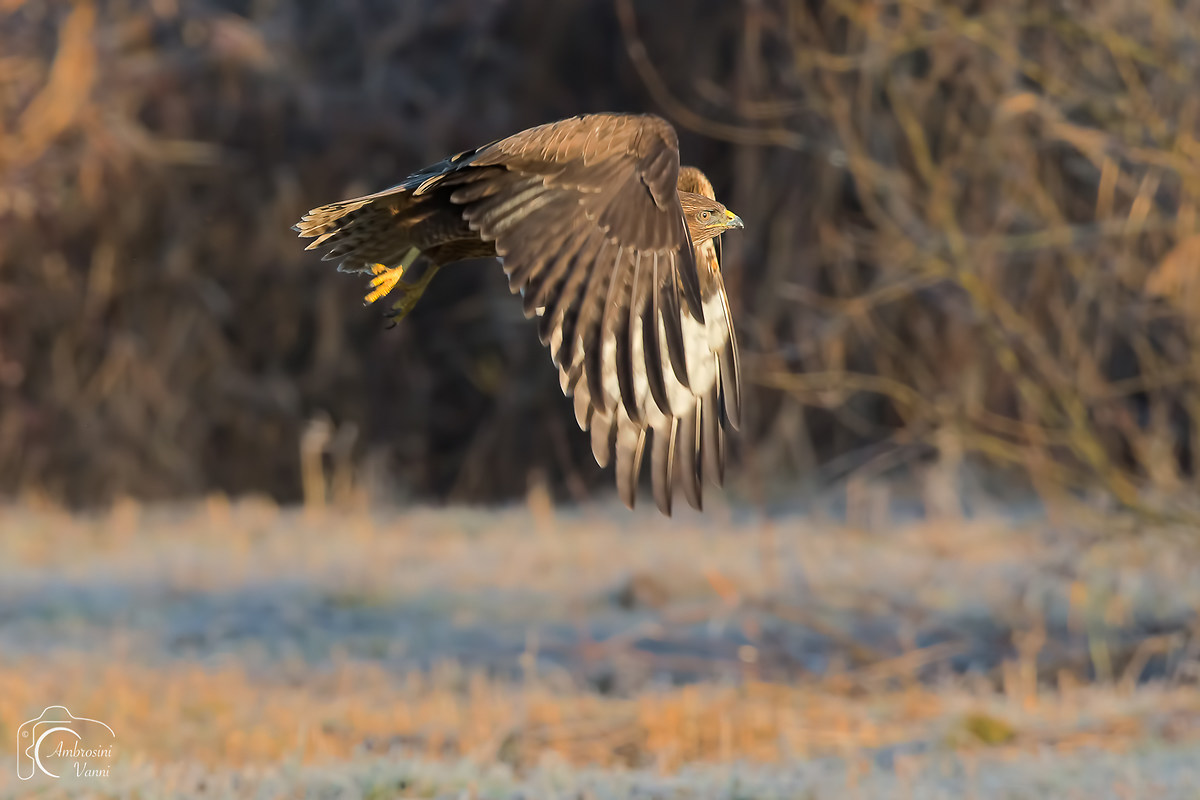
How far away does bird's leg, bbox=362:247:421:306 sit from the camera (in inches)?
166

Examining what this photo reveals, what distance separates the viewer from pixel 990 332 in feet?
23.6

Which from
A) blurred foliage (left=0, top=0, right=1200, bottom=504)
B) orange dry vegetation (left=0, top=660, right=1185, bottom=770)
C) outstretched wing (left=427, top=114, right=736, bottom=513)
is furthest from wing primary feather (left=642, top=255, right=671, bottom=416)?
blurred foliage (left=0, top=0, right=1200, bottom=504)

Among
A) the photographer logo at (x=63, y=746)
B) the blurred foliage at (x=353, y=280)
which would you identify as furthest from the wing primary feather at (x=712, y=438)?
the blurred foliage at (x=353, y=280)

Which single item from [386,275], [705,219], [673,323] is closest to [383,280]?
[386,275]

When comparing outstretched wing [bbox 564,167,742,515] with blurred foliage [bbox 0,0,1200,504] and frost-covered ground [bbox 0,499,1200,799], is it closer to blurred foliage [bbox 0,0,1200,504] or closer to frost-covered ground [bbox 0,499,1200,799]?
frost-covered ground [bbox 0,499,1200,799]

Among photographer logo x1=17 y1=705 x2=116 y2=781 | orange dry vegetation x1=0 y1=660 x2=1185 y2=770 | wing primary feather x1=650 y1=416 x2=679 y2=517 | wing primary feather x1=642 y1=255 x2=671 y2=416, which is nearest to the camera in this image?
wing primary feather x1=642 y1=255 x2=671 y2=416

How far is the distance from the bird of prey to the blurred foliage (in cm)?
607

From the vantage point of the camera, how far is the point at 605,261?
369 centimetres

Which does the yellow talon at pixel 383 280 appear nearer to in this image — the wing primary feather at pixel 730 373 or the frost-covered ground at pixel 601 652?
the wing primary feather at pixel 730 373

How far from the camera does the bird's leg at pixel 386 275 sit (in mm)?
4211

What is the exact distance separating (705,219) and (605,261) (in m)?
Answer: 0.66

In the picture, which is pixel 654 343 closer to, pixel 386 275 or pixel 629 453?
pixel 629 453

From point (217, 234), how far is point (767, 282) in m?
4.38

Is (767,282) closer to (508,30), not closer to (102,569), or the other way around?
(508,30)
